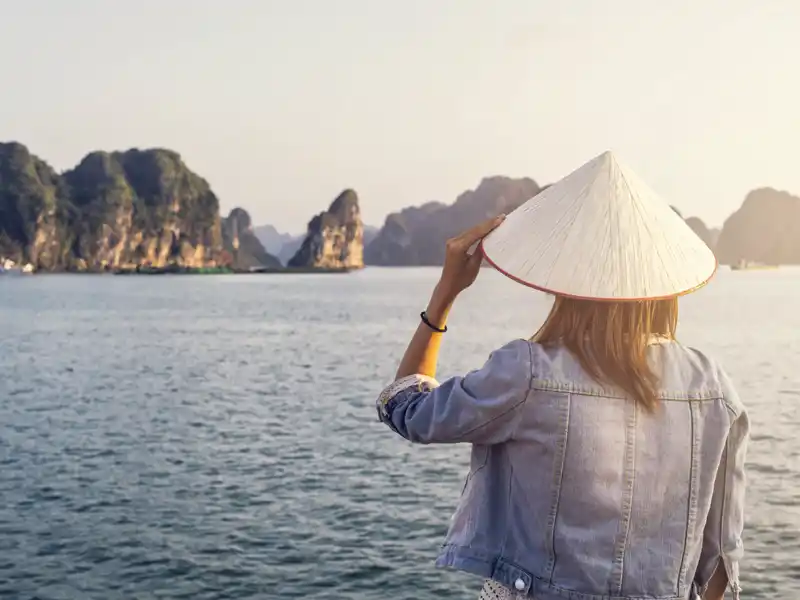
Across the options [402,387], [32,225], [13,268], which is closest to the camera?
[402,387]

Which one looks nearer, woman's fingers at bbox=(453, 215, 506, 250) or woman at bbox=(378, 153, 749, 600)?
woman at bbox=(378, 153, 749, 600)

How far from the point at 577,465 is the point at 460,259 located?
0.54 m

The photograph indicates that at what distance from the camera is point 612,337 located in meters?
2.10

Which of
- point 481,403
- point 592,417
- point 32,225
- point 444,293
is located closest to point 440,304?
point 444,293

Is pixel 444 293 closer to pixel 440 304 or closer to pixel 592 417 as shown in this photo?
pixel 440 304

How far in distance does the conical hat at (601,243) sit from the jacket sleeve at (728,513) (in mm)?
391

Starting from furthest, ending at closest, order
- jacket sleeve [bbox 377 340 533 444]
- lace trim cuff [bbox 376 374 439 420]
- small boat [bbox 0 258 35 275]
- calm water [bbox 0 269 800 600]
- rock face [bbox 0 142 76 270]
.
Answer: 1. rock face [bbox 0 142 76 270]
2. small boat [bbox 0 258 35 275]
3. calm water [bbox 0 269 800 600]
4. lace trim cuff [bbox 376 374 439 420]
5. jacket sleeve [bbox 377 340 533 444]

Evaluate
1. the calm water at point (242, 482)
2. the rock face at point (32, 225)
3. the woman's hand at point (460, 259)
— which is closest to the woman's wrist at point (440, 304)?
the woman's hand at point (460, 259)

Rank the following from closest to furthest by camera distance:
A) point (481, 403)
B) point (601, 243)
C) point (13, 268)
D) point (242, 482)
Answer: point (481, 403)
point (601, 243)
point (242, 482)
point (13, 268)

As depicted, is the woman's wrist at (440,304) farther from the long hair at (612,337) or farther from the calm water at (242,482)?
the calm water at (242,482)

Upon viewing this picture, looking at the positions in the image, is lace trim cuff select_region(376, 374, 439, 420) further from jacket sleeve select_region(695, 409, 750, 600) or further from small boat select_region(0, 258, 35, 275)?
small boat select_region(0, 258, 35, 275)

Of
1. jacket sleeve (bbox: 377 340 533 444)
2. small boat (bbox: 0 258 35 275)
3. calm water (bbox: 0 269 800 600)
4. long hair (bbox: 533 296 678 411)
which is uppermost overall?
small boat (bbox: 0 258 35 275)

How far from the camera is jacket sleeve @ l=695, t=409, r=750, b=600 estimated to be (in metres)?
2.28

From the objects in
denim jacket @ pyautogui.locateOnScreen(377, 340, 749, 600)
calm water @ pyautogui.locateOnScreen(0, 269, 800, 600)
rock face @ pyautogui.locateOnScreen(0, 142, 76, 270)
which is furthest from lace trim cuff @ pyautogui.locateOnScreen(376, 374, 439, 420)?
rock face @ pyautogui.locateOnScreen(0, 142, 76, 270)
